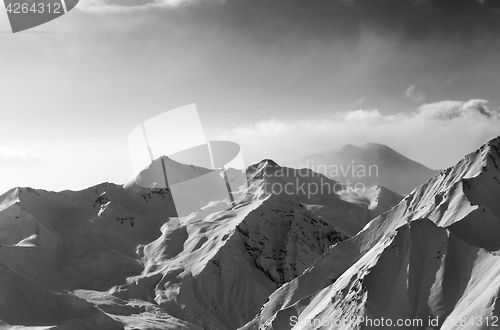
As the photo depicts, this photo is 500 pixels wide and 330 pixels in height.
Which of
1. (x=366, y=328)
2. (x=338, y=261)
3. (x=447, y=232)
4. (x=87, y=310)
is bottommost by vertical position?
(x=87, y=310)

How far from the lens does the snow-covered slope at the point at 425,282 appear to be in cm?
10412

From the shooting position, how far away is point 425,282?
11556 cm

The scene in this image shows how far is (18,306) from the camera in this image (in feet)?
635

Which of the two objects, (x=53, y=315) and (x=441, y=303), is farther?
(x=53, y=315)

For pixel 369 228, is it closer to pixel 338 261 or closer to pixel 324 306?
pixel 338 261

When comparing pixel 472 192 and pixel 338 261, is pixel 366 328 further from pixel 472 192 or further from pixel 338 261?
pixel 472 192

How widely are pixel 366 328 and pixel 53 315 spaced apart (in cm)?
13476

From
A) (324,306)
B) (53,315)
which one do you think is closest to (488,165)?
(324,306)

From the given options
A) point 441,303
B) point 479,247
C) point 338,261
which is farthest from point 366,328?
point 338,261

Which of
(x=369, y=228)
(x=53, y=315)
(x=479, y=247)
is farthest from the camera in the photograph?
(x=53, y=315)

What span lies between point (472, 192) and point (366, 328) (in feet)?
235

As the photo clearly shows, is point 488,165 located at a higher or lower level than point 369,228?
higher

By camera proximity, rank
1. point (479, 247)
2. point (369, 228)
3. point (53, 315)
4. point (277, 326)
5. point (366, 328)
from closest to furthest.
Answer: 1. point (366, 328)
2. point (479, 247)
3. point (277, 326)
4. point (369, 228)
5. point (53, 315)

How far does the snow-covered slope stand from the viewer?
4099 inches
